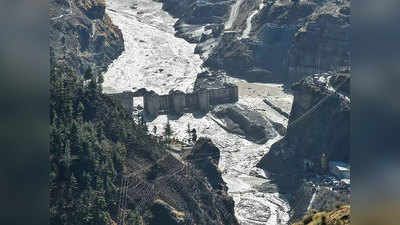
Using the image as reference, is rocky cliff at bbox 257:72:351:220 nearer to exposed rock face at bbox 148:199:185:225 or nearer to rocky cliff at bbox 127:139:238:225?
rocky cliff at bbox 127:139:238:225

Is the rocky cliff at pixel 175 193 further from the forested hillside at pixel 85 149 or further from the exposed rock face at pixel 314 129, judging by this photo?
the exposed rock face at pixel 314 129

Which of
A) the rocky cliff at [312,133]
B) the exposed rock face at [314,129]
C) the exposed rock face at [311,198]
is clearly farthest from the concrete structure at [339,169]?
the exposed rock face at [311,198]

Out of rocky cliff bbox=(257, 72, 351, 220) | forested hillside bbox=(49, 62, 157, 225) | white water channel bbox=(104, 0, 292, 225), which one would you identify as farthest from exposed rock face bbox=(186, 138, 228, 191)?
rocky cliff bbox=(257, 72, 351, 220)

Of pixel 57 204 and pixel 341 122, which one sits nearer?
pixel 57 204

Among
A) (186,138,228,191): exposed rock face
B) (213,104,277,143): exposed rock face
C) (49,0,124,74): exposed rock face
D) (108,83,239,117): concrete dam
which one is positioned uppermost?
(49,0,124,74): exposed rock face
